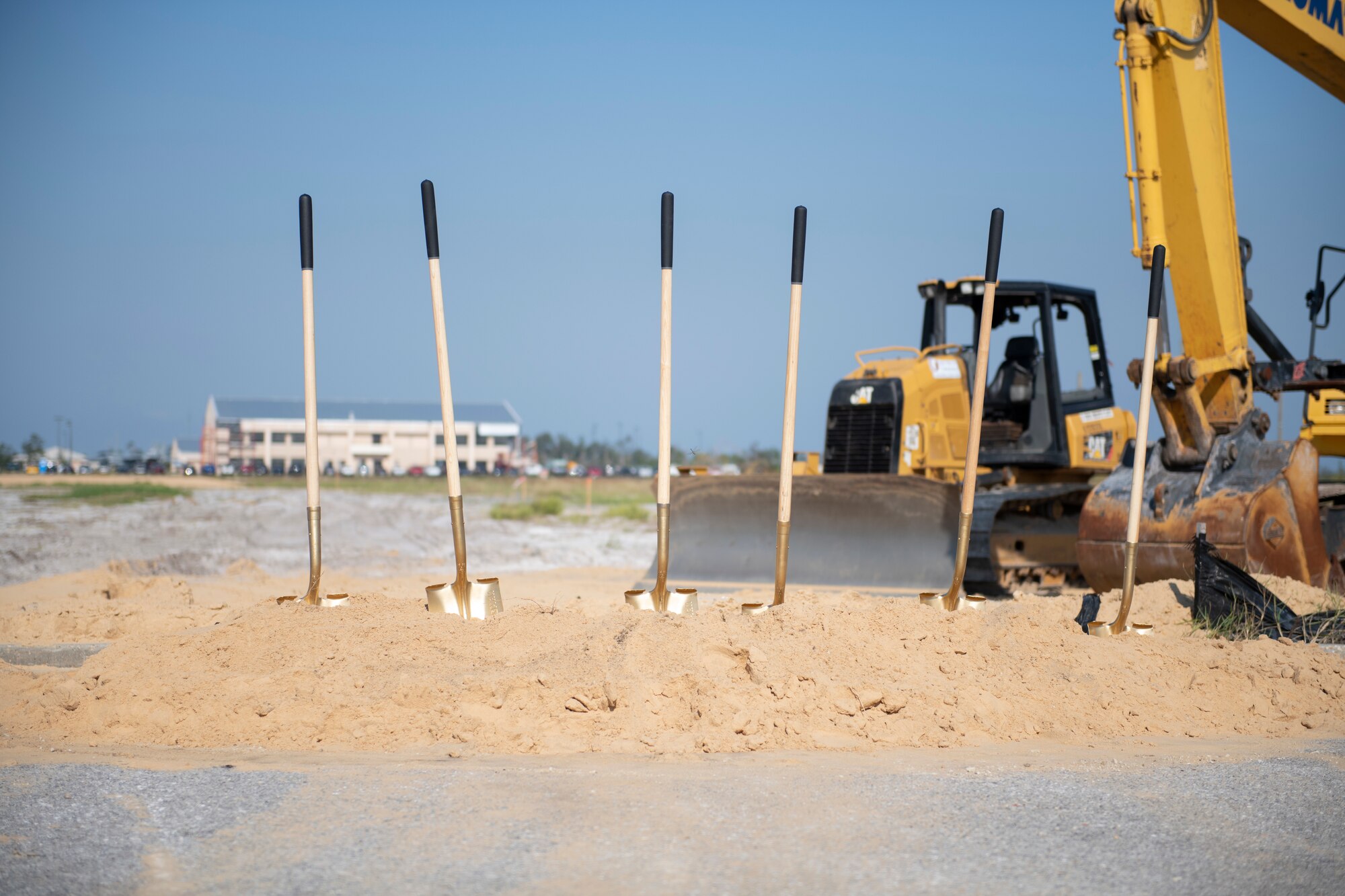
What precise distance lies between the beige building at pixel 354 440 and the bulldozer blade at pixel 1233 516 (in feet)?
245

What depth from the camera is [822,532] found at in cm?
1034

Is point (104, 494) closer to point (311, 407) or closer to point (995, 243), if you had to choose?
point (311, 407)

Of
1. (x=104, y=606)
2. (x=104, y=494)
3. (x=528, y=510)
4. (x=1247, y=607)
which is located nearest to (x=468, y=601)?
(x=104, y=606)

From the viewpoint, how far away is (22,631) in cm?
663

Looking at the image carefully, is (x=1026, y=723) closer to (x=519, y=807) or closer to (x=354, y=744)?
(x=519, y=807)

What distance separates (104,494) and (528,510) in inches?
467

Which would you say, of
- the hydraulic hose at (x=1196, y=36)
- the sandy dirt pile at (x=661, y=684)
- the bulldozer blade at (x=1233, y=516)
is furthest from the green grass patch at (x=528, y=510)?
the sandy dirt pile at (x=661, y=684)

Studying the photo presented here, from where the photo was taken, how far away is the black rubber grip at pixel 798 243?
5879 mm

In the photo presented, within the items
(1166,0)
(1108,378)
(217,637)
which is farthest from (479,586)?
(1108,378)

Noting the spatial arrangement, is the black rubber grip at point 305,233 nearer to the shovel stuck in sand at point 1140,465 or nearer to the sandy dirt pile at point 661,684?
the sandy dirt pile at point 661,684

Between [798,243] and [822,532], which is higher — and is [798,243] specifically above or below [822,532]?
above

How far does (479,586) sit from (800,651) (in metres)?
1.78

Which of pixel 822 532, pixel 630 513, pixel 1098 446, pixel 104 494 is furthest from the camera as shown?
pixel 104 494

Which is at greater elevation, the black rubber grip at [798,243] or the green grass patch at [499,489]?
the black rubber grip at [798,243]
